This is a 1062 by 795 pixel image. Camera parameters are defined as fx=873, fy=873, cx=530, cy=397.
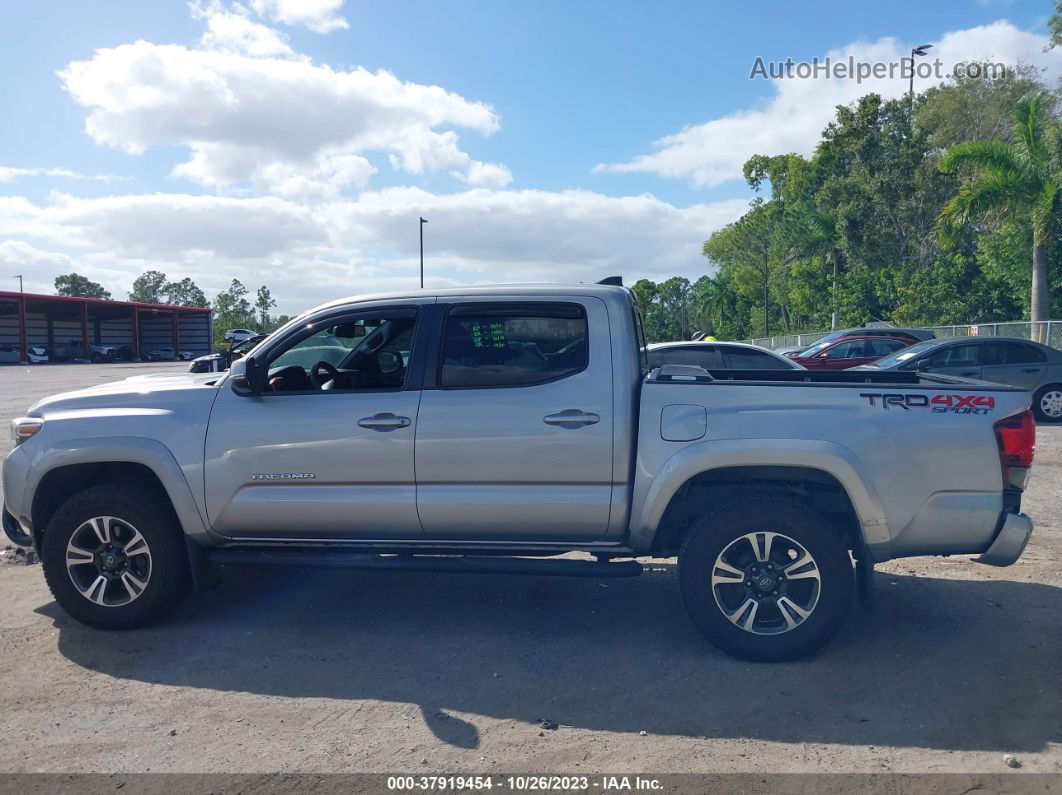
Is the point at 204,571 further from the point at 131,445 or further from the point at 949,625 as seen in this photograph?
the point at 949,625

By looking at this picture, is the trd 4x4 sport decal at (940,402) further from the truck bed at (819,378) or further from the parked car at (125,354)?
the parked car at (125,354)

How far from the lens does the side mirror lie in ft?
16.1

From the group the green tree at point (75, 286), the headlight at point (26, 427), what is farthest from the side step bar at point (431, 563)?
the green tree at point (75, 286)

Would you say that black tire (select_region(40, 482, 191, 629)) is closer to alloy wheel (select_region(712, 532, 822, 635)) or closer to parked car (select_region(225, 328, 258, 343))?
alloy wheel (select_region(712, 532, 822, 635))

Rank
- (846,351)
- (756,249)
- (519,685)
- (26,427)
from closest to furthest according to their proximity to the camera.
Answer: (519,685), (26,427), (846,351), (756,249)

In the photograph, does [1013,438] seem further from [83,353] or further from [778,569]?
[83,353]

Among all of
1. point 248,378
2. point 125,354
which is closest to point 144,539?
point 248,378

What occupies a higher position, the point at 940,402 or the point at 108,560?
the point at 940,402

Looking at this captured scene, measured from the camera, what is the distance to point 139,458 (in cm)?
497

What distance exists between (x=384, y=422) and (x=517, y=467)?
2.55 feet

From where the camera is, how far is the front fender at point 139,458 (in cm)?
496

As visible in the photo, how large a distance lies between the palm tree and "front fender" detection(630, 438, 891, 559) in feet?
71.6

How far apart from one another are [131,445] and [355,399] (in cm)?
131

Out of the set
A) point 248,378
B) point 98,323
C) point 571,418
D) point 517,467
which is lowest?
point 517,467
